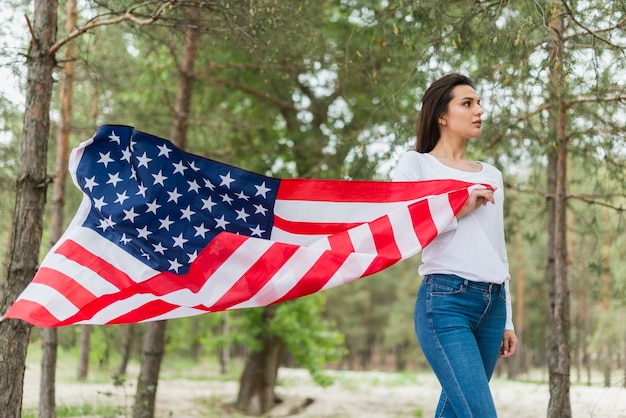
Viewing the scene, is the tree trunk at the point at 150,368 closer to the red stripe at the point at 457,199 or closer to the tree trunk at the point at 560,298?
the tree trunk at the point at 560,298

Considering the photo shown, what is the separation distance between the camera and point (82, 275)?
386 cm

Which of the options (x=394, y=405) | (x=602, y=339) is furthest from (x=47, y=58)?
(x=602, y=339)

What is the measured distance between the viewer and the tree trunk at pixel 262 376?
1388 centimetres

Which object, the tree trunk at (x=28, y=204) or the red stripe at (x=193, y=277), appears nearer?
the red stripe at (x=193, y=277)

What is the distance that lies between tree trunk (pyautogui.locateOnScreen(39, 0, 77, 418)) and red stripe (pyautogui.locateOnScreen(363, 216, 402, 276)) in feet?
16.6

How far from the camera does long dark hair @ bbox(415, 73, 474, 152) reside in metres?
3.40

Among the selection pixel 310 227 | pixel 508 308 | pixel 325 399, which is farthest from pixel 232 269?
pixel 325 399

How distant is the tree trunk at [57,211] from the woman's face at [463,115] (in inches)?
212

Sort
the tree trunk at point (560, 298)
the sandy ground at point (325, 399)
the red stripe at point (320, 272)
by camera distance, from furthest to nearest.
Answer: the sandy ground at point (325, 399) → the tree trunk at point (560, 298) → the red stripe at point (320, 272)

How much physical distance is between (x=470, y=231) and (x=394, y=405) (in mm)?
12466

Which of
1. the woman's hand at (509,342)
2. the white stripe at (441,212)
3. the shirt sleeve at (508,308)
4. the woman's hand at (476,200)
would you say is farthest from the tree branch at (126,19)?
the woman's hand at (509,342)

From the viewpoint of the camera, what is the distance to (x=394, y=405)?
1484cm

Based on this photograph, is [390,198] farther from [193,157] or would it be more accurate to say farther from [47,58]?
[47,58]

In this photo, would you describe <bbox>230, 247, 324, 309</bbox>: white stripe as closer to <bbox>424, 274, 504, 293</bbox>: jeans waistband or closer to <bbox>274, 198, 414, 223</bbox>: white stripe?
<bbox>274, 198, 414, 223</bbox>: white stripe
